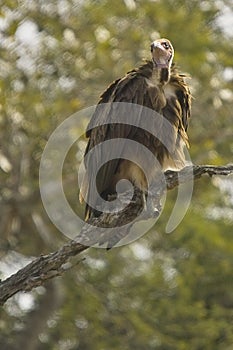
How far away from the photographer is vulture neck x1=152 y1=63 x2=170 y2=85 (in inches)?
284

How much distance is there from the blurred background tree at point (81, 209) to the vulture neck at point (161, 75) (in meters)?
3.43

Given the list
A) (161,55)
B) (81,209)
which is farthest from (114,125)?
(81,209)

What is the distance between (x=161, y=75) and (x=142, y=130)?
0.40 m

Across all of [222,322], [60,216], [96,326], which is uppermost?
[60,216]

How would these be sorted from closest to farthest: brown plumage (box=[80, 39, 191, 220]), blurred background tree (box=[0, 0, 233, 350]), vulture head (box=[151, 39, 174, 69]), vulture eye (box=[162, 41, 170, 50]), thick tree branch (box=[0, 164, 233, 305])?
thick tree branch (box=[0, 164, 233, 305]) < brown plumage (box=[80, 39, 191, 220]) < vulture head (box=[151, 39, 174, 69]) < vulture eye (box=[162, 41, 170, 50]) < blurred background tree (box=[0, 0, 233, 350])

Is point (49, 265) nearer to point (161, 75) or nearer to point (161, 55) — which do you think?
point (161, 75)

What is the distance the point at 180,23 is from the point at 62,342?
4.53 meters

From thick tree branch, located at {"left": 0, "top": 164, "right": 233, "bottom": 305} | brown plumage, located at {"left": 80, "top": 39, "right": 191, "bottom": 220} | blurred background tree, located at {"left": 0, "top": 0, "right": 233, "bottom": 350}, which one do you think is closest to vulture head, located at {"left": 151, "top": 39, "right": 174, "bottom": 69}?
brown plumage, located at {"left": 80, "top": 39, "right": 191, "bottom": 220}

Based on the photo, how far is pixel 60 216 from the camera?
12.5 metres

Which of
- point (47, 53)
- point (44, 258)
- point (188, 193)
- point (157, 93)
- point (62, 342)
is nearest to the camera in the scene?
point (44, 258)

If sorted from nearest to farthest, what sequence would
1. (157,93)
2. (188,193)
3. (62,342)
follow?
(157,93) < (188,193) < (62,342)

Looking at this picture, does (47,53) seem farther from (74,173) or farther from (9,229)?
(9,229)

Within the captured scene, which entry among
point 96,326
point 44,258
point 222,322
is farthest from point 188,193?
point 44,258

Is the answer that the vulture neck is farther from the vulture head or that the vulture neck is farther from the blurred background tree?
the blurred background tree
